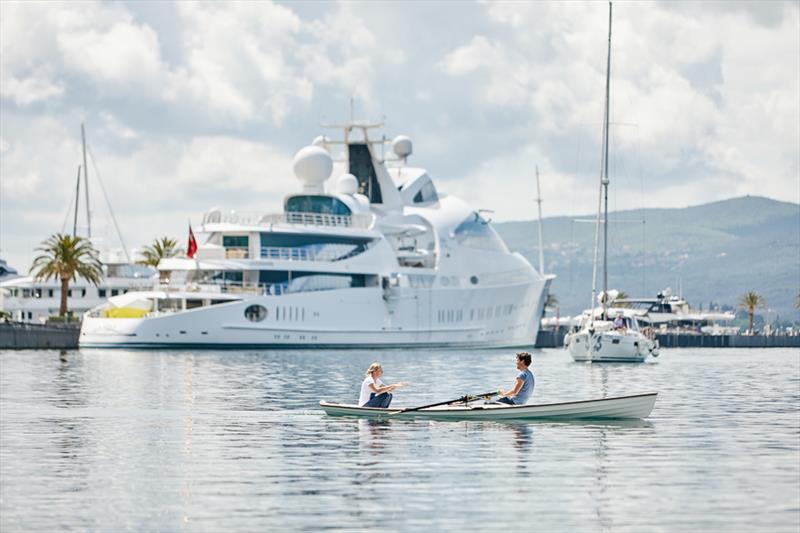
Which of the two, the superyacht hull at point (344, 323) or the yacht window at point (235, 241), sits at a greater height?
the yacht window at point (235, 241)

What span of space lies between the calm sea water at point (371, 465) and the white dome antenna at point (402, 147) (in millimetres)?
53149

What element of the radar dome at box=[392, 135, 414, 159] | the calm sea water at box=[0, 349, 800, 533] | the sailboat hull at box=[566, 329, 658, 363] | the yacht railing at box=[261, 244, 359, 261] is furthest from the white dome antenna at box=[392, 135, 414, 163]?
the calm sea water at box=[0, 349, 800, 533]

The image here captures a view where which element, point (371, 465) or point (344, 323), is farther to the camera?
point (344, 323)

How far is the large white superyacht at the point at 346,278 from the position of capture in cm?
7744

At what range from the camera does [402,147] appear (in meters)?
97.5

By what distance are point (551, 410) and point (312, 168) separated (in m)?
59.6

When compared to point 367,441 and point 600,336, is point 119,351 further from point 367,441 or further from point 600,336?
point 367,441

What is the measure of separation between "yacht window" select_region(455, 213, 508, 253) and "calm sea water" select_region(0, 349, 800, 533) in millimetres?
46813

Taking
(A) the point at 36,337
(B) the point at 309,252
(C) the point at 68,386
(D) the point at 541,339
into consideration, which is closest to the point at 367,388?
(C) the point at 68,386

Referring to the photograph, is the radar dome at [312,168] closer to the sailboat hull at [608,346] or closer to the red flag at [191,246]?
the red flag at [191,246]

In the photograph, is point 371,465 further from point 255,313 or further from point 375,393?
point 255,313

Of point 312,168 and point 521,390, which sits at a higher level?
point 312,168

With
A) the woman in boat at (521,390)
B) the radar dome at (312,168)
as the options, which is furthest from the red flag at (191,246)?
the woman in boat at (521,390)

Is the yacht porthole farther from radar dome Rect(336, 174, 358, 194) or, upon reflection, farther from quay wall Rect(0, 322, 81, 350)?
radar dome Rect(336, 174, 358, 194)
